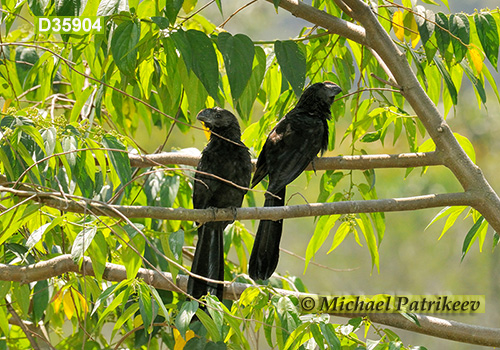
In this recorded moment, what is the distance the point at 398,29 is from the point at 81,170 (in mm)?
1254

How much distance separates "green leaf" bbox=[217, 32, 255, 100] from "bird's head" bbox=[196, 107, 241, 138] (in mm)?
970

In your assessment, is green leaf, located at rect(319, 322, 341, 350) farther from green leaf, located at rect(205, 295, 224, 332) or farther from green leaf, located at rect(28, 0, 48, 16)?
green leaf, located at rect(28, 0, 48, 16)

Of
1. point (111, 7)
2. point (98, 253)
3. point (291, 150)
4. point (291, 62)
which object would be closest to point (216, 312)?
point (98, 253)

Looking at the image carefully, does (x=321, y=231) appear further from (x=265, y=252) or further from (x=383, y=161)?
(x=383, y=161)

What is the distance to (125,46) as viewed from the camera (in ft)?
4.68

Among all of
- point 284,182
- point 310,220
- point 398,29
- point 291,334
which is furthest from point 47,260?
point 310,220

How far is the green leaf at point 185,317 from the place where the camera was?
1435mm

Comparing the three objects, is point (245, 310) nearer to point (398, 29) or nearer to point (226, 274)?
point (226, 274)

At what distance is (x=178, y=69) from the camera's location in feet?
5.60

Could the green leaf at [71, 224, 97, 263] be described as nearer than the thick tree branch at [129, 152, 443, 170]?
Yes

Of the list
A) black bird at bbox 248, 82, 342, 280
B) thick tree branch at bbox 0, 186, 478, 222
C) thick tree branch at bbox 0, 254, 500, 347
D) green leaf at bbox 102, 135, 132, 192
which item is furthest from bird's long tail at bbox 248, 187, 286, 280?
green leaf at bbox 102, 135, 132, 192

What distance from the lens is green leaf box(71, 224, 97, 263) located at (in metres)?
1.43

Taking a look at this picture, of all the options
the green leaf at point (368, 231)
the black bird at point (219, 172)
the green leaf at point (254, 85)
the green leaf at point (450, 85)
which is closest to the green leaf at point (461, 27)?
the green leaf at point (450, 85)

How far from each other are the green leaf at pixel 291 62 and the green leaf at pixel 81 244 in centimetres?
70
